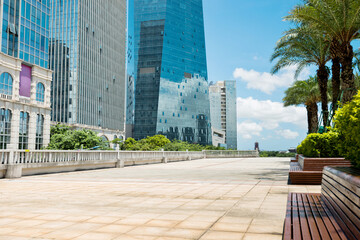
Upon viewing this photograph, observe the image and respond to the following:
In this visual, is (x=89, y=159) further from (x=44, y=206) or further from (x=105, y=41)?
(x=105, y=41)

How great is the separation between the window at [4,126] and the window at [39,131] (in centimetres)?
633

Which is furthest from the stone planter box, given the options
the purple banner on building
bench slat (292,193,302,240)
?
the purple banner on building

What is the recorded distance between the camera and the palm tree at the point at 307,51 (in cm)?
2179

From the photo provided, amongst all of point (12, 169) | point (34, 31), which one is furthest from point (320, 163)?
point (34, 31)

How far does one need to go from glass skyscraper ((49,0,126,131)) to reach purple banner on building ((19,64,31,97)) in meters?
42.0

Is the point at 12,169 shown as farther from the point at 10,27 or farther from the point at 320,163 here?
the point at 10,27

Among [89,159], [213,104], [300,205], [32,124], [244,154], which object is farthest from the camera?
[213,104]

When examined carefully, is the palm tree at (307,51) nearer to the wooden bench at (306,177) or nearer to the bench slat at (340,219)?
the wooden bench at (306,177)

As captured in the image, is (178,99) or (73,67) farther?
(178,99)

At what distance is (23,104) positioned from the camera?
5184 centimetres

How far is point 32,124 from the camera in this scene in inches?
2142

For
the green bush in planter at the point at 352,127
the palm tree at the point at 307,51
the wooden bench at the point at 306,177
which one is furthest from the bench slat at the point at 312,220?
the palm tree at the point at 307,51

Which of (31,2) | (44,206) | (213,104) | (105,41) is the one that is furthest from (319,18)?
(213,104)

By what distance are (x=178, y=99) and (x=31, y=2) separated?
7892cm
